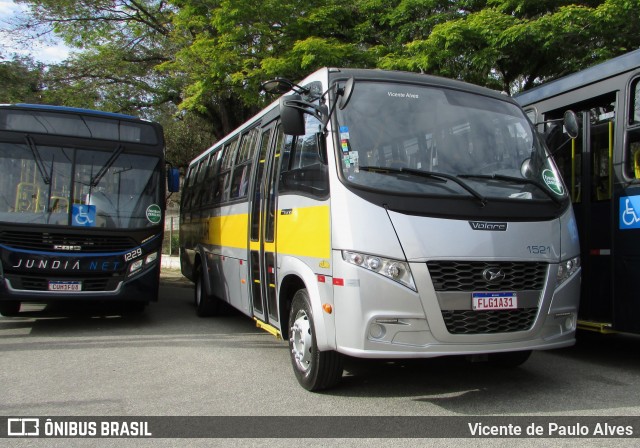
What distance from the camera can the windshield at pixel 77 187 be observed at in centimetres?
800

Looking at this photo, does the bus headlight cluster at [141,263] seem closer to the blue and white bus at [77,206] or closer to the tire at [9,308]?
the blue and white bus at [77,206]

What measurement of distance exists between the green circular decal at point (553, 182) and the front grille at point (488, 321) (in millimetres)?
1146

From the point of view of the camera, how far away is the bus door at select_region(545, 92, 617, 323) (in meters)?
6.00

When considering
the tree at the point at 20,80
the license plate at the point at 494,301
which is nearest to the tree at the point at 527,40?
the license plate at the point at 494,301

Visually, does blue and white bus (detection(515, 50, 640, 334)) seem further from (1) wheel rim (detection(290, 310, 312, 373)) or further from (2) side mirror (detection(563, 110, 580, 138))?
(1) wheel rim (detection(290, 310, 312, 373))

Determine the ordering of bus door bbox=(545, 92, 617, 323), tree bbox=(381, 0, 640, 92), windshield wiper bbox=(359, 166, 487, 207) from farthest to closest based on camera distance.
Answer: tree bbox=(381, 0, 640, 92) → bus door bbox=(545, 92, 617, 323) → windshield wiper bbox=(359, 166, 487, 207)

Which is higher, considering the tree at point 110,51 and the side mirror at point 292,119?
the tree at point 110,51

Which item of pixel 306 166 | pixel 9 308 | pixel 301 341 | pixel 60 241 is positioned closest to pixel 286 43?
pixel 60 241

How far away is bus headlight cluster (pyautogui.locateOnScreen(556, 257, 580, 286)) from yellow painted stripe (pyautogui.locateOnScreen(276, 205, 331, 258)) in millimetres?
1997

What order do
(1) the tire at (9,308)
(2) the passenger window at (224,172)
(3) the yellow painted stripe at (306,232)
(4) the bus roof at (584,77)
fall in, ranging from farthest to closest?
1. (1) the tire at (9,308)
2. (2) the passenger window at (224,172)
3. (4) the bus roof at (584,77)
4. (3) the yellow painted stripe at (306,232)

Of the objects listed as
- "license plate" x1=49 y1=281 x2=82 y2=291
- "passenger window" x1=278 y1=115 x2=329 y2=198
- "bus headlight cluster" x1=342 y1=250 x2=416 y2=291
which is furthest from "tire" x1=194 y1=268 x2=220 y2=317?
"bus headlight cluster" x1=342 y1=250 x2=416 y2=291

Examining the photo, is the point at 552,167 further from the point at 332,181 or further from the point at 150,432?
the point at 150,432

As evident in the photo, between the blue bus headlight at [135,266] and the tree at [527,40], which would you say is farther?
the tree at [527,40]

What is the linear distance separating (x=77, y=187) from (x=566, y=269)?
6818 mm
